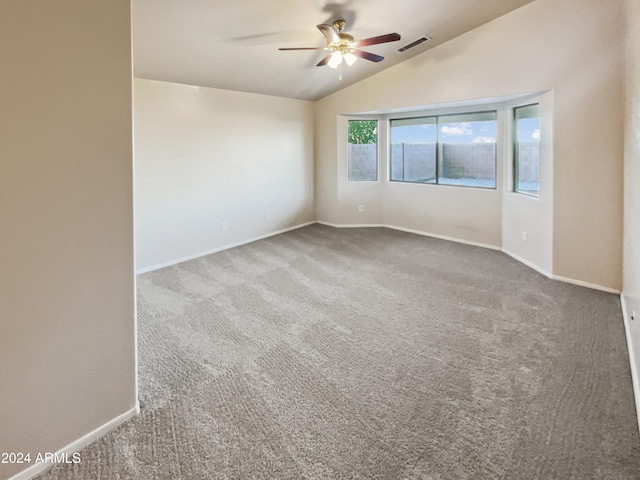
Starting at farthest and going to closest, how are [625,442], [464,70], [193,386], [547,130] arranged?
[464,70] → [547,130] → [193,386] → [625,442]

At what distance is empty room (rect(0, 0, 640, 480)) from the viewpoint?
66.6 inches

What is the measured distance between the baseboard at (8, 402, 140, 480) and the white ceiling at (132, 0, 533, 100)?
313 centimetres

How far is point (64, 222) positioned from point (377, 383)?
1966 millimetres

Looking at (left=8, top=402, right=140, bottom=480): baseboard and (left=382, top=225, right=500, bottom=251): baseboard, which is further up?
(left=382, top=225, right=500, bottom=251): baseboard

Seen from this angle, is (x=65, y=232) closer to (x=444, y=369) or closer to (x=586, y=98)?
(x=444, y=369)

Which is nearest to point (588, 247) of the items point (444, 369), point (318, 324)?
point (444, 369)

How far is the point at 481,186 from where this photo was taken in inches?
238

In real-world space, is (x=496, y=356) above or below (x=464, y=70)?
below

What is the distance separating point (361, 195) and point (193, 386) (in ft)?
18.7

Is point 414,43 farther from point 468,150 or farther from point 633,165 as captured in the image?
point 633,165

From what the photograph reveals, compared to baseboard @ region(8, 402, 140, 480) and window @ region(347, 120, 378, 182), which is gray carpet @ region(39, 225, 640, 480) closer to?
baseboard @ region(8, 402, 140, 480)

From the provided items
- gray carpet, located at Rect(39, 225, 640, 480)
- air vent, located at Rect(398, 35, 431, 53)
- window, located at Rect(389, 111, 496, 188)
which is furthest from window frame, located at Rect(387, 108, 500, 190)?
gray carpet, located at Rect(39, 225, 640, 480)

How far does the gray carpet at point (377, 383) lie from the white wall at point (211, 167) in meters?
1.16

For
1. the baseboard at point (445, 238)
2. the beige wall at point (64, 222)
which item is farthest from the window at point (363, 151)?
the beige wall at point (64, 222)
